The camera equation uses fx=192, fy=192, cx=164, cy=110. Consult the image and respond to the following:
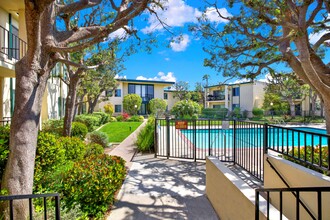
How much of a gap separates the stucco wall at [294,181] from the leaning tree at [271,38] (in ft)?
6.79

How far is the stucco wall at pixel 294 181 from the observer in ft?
9.27

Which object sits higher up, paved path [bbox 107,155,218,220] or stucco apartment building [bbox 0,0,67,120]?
stucco apartment building [bbox 0,0,67,120]

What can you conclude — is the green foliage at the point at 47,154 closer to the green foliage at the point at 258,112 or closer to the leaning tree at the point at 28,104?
the leaning tree at the point at 28,104

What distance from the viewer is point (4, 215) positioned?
2871 mm

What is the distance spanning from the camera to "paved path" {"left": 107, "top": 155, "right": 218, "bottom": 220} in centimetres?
384

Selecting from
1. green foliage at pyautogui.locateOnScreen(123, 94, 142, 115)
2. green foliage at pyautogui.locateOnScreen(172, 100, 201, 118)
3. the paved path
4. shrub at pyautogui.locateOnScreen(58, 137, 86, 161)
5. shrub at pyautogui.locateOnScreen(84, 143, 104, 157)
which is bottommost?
the paved path

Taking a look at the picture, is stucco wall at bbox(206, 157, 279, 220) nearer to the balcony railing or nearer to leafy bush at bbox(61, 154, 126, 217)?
leafy bush at bbox(61, 154, 126, 217)

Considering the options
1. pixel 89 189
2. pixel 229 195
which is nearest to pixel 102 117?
pixel 89 189

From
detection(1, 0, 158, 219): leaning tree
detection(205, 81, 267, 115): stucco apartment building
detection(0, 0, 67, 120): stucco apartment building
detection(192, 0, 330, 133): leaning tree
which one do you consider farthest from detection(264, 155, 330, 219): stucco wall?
detection(205, 81, 267, 115): stucco apartment building

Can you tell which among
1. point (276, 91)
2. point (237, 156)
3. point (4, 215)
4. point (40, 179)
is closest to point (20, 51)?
point (40, 179)

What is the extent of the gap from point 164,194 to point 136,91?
32.2 metres

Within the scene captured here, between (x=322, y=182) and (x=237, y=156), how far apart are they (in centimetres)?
406

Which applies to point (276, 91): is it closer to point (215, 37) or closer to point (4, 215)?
point (215, 37)

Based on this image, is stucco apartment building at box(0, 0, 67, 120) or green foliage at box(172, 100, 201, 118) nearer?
stucco apartment building at box(0, 0, 67, 120)
